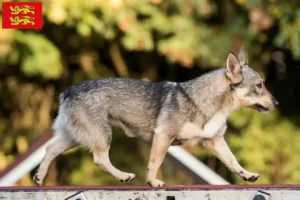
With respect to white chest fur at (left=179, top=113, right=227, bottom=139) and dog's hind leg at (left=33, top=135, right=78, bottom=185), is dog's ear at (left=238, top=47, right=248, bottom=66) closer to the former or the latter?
white chest fur at (left=179, top=113, right=227, bottom=139)

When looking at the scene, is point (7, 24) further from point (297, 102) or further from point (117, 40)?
point (297, 102)

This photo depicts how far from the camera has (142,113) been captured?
3.88m

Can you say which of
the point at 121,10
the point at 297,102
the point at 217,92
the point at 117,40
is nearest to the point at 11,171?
the point at 217,92

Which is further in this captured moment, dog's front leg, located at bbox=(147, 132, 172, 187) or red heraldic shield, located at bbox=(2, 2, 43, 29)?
red heraldic shield, located at bbox=(2, 2, 43, 29)

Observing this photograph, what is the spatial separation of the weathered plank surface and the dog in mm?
319

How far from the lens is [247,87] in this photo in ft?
12.4

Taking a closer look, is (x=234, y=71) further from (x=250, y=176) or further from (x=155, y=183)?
(x=155, y=183)

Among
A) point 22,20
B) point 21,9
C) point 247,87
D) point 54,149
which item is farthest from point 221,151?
point 21,9

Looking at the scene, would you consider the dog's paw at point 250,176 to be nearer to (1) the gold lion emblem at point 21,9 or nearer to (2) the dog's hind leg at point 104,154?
(2) the dog's hind leg at point 104,154

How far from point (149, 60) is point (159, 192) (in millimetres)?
7428

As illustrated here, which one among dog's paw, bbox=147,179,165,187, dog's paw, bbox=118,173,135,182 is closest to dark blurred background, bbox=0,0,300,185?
dog's paw, bbox=118,173,135,182

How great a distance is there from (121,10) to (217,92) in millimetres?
5079

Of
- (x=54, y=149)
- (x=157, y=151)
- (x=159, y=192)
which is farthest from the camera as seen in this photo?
(x=54, y=149)

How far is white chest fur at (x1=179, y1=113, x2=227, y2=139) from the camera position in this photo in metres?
3.74
